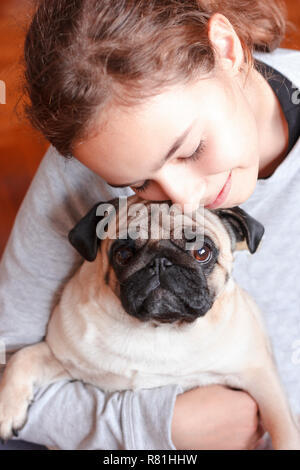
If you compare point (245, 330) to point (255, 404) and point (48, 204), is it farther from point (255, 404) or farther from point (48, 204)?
point (48, 204)

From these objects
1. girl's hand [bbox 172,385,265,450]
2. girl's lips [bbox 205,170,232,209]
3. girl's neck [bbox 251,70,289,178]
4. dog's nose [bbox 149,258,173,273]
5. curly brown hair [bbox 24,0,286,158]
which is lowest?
girl's hand [bbox 172,385,265,450]

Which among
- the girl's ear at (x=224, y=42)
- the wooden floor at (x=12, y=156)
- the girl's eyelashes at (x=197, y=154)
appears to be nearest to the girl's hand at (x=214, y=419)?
the girl's eyelashes at (x=197, y=154)

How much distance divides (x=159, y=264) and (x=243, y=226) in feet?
0.71

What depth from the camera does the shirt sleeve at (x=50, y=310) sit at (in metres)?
1.14

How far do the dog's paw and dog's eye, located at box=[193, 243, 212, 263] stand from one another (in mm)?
520

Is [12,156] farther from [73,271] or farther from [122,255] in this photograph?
[122,255]

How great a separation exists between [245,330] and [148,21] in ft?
2.33

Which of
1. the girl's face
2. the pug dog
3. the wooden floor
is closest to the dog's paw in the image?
the pug dog

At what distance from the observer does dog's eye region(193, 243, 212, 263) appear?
1113 mm

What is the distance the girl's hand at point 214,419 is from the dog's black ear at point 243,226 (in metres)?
0.36

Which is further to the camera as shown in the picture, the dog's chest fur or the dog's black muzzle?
the dog's chest fur

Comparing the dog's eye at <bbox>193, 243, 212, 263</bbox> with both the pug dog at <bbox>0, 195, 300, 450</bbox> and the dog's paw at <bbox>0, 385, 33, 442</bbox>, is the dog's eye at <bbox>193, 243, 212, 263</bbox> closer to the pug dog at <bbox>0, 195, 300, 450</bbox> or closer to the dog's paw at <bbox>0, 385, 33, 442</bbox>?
the pug dog at <bbox>0, 195, 300, 450</bbox>

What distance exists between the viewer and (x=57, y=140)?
3.25ft
